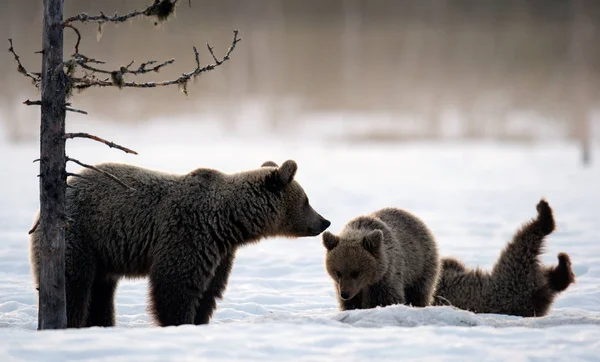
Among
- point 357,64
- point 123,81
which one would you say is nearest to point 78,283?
point 123,81

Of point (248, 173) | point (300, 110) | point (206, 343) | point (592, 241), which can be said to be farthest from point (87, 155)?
point (206, 343)

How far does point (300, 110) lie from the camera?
4528cm

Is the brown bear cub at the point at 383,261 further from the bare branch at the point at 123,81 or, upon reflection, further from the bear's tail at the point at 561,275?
the bare branch at the point at 123,81

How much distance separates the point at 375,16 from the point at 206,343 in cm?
4223

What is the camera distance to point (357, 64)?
46438 mm

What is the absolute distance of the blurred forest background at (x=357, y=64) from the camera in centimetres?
4200

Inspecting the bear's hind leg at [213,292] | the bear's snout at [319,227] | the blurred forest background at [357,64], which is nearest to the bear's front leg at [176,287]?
the bear's hind leg at [213,292]

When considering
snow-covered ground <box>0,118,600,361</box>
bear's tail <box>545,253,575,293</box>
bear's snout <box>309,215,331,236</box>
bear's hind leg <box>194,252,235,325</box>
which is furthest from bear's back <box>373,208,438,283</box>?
bear's hind leg <box>194,252,235,325</box>

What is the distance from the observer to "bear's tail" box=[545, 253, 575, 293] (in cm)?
764

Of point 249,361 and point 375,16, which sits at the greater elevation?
point 375,16

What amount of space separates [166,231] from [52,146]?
1213mm

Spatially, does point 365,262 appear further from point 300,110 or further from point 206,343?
point 300,110

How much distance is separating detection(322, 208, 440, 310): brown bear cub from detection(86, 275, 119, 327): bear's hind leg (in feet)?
6.32

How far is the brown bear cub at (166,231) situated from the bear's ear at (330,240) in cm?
28
